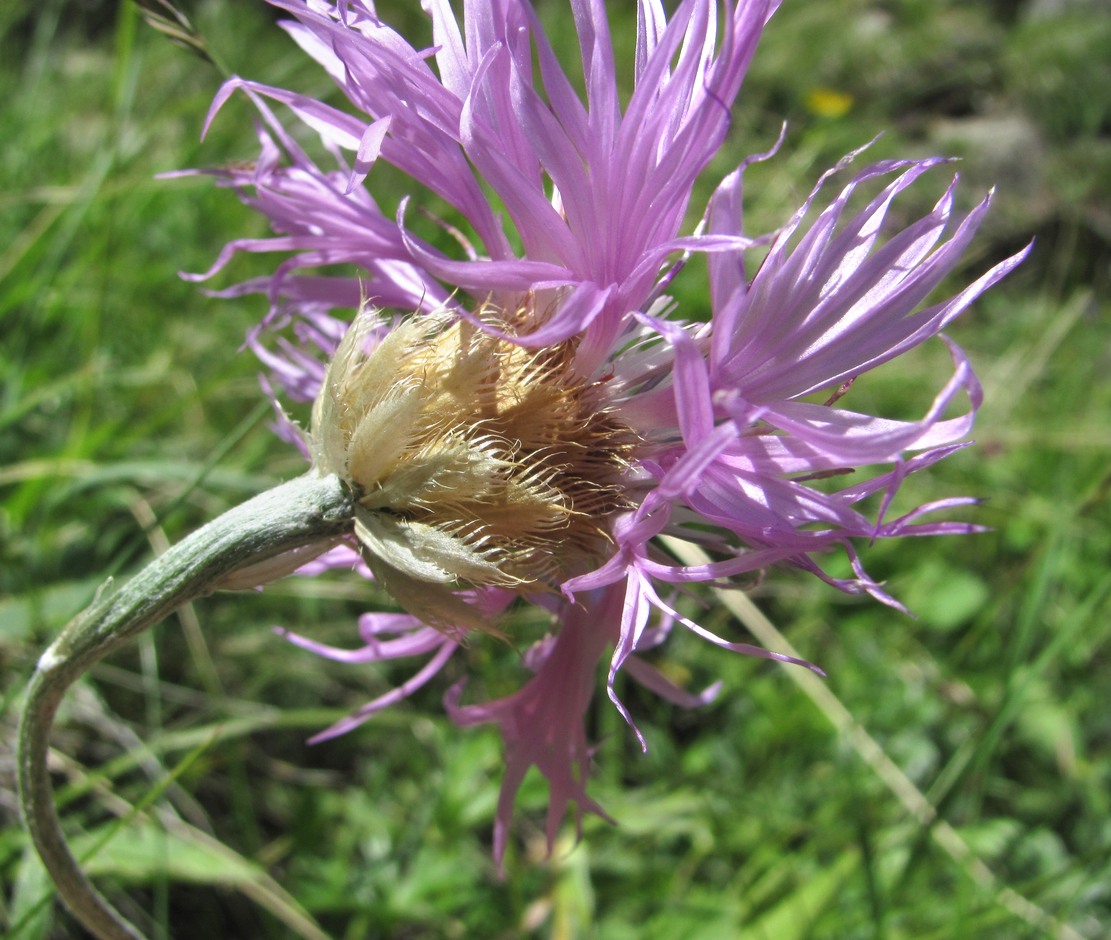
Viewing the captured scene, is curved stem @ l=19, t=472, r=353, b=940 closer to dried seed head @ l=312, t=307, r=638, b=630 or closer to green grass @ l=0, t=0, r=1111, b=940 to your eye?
dried seed head @ l=312, t=307, r=638, b=630

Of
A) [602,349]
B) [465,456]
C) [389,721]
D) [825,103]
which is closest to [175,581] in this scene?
[465,456]

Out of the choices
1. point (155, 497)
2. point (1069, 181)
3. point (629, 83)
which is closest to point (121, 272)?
point (155, 497)

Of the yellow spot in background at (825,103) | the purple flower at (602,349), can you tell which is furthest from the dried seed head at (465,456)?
the yellow spot in background at (825,103)

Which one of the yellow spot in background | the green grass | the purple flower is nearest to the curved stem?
the purple flower

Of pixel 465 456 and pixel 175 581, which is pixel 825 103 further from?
pixel 175 581

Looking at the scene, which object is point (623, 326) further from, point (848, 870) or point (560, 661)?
point (848, 870)

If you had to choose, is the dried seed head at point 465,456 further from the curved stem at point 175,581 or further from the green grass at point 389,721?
the green grass at point 389,721
